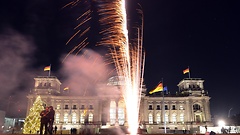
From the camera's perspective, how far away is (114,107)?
8462 cm

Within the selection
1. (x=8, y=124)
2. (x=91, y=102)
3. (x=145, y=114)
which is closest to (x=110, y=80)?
(x=91, y=102)

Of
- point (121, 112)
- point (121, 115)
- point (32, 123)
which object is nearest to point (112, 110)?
point (121, 112)

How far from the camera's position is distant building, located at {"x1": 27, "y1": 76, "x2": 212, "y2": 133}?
82.9 metres

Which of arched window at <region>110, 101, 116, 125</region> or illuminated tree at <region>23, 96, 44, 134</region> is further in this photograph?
arched window at <region>110, 101, 116, 125</region>

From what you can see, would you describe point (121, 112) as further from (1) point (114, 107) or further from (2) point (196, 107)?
(2) point (196, 107)

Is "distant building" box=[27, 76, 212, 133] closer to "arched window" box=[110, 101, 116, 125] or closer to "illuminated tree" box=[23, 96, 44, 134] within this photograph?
"arched window" box=[110, 101, 116, 125]

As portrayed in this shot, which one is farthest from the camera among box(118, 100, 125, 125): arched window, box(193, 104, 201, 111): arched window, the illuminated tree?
box(193, 104, 201, 111): arched window

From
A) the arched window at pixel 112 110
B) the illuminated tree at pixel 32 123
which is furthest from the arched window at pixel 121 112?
the illuminated tree at pixel 32 123

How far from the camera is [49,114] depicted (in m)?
17.0

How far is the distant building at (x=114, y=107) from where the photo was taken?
8288 cm

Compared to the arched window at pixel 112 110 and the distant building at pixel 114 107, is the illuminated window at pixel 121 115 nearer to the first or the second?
the distant building at pixel 114 107

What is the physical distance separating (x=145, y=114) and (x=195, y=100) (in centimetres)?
1892

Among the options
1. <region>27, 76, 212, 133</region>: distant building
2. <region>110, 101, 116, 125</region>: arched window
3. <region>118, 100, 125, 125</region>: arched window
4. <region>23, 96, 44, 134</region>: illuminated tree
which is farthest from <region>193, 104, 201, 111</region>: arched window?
<region>23, 96, 44, 134</region>: illuminated tree

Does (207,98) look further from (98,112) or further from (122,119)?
(98,112)
